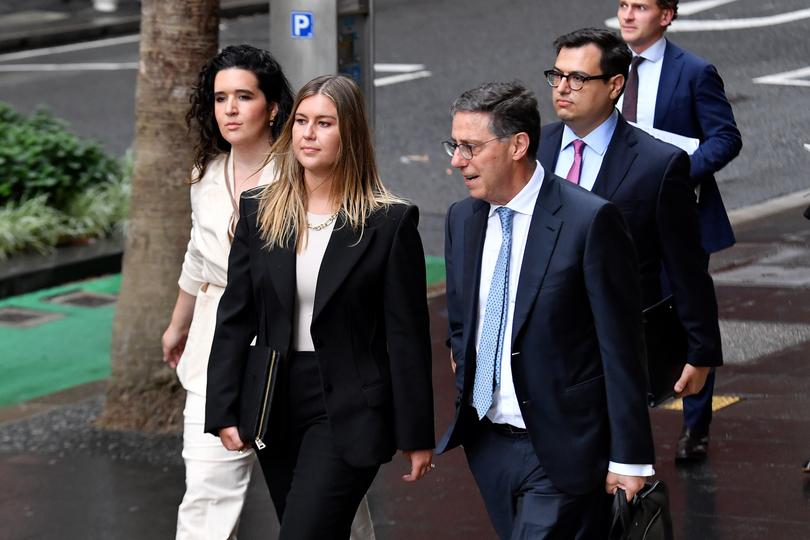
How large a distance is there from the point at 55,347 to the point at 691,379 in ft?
19.1

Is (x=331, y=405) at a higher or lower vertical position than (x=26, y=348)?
higher

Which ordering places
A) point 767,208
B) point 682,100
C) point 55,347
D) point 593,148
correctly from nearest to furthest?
point 593,148 → point 682,100 → point 55,347 → point 767,208

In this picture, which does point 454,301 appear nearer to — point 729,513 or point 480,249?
point 480,249

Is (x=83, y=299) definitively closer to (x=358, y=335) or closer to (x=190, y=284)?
(x=190, y=284)

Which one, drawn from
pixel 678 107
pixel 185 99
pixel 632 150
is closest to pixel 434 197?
pixel 185 99

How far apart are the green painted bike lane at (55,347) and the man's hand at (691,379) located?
4.88 meters

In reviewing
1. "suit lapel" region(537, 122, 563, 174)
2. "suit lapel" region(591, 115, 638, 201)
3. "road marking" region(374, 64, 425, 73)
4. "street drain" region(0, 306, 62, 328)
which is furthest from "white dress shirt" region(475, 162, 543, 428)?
"road marking" region(374, 64, 425, 73)

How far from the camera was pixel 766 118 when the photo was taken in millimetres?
15406

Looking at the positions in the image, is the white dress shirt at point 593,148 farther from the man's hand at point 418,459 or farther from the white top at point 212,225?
the man's hand at point 418,459

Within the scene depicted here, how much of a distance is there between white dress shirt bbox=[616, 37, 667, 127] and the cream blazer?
2.07 metres

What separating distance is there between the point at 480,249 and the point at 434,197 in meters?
8.97

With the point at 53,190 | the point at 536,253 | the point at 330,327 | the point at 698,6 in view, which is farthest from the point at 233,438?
the point at 698,6

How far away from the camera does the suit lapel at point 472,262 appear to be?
4.53m

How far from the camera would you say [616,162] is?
536cm
